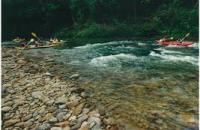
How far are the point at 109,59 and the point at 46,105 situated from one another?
6013 millimetres

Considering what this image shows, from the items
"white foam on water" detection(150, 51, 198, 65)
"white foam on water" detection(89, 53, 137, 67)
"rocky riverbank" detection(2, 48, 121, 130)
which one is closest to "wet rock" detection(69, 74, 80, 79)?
"rocky riverbank" detection(2, 48, 121, 130)

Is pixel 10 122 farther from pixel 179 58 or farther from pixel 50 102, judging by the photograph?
pixel 179 58

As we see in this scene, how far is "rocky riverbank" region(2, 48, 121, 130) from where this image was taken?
6.80m

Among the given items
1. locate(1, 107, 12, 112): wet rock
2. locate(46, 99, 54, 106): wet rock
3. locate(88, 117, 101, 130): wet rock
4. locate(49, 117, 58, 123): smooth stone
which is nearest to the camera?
locate(88, 117, 101, 130): wet rock

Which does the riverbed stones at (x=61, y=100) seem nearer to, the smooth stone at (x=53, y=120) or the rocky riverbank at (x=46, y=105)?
the rocky riverbank at (x=46, y=105)

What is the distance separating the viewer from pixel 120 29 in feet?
85.8

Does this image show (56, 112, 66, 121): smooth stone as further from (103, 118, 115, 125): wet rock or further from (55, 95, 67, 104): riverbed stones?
(103, 118, 115, 125): wet rock

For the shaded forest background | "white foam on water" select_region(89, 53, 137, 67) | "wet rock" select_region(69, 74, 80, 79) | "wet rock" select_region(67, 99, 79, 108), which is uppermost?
the shaded forest background

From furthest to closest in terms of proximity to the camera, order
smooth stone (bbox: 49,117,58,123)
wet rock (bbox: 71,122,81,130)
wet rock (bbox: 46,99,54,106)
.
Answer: wet rock (bbox: 46,99,54,106) → smooth stone (bbox: 49,117,58,123) → wet rock (bbox: 71,122,81,130)

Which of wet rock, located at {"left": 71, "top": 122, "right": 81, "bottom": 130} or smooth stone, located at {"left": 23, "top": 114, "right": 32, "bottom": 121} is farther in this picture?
smooth stone, located at {"left": 23, "top": 114, "right": 32, "bottom": 121}

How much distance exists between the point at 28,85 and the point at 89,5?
773 inches

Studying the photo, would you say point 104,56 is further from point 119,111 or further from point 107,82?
point 119,111

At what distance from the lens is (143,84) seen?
30.2 feet

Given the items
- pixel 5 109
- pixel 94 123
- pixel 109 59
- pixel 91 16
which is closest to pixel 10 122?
pixel 5 109
